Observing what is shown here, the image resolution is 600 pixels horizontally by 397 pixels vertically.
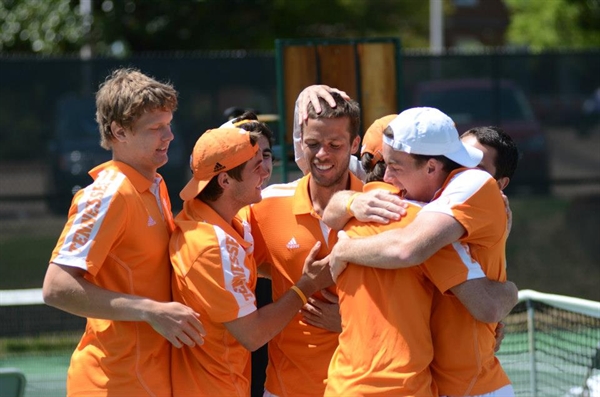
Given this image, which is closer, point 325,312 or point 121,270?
point 121,270

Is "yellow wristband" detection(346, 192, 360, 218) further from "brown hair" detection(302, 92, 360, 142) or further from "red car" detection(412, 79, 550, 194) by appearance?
"red car" detection(412, 79, 550, 194)

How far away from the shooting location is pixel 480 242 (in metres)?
3.10

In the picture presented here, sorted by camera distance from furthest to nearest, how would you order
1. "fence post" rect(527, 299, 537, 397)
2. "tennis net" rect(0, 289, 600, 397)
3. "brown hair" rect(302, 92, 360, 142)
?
1. "fence post" rect(527, 299, 537, 397)
2. "tennis net" rect(0, 289, 600, 397)
3. "brown hair" rect(302, 92, 360, 142)

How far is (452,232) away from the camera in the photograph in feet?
9.83

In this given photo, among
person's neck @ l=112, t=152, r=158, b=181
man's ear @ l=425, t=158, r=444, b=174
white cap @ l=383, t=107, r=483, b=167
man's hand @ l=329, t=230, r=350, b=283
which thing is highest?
white cap @ l=383, t=107, r=483, b=167

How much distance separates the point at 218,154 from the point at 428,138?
822 mm

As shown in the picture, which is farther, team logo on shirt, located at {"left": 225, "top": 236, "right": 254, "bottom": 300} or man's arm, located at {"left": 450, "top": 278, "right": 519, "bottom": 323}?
team logo on shirt, located at {"left": 225, "top": 236, "right": 254, "bottom": 300}

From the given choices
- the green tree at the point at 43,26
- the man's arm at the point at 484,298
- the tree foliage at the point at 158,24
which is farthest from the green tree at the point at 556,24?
the man's arm at the point at 484,298

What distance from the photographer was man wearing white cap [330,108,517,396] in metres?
3.00

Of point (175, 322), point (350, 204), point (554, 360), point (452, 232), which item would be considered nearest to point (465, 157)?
point (452, 232)

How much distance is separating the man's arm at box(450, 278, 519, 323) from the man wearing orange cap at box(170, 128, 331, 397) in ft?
2.03

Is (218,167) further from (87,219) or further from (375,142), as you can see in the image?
(375,142)

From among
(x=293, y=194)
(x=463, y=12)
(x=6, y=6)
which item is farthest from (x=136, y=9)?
(x=463, y=12)

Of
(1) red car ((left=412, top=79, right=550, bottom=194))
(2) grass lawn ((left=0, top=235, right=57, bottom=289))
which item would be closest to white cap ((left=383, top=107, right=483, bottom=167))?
(1) red car ((left=412, top=79, right=550, bottom=194))
